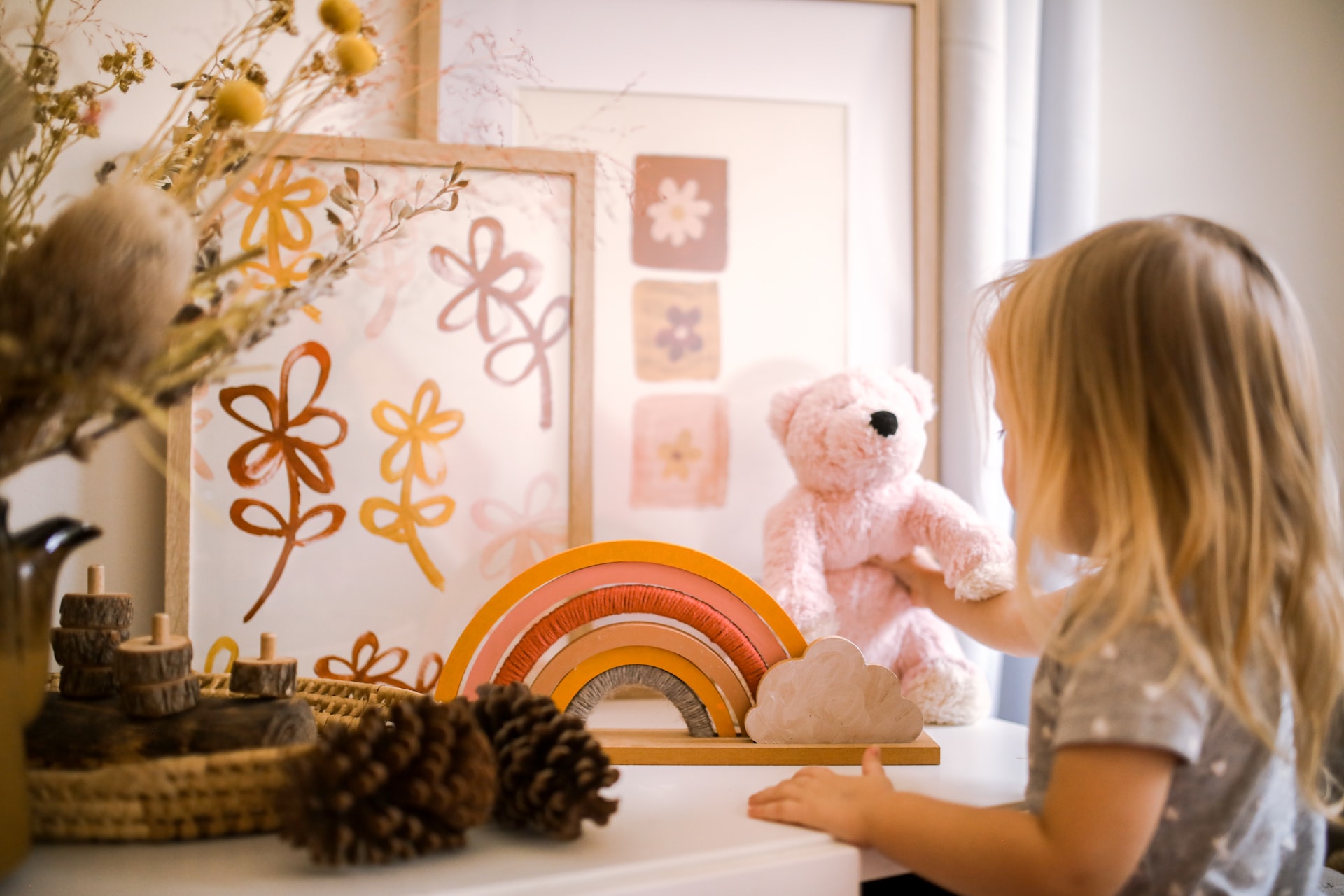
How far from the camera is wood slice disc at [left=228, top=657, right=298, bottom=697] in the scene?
64cm

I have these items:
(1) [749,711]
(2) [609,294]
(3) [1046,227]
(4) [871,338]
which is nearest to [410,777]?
(1) [749,711]

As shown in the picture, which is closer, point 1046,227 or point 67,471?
point 67,471

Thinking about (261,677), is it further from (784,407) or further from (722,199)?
(722,199)

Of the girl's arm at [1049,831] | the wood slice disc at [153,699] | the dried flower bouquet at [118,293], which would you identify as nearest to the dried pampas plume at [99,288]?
the dried flower bouquet at [118,293]

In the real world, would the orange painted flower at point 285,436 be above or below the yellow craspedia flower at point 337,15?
below

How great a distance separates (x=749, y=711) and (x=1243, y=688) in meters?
0.37

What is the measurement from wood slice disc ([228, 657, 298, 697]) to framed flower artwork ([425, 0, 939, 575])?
0.40 meters

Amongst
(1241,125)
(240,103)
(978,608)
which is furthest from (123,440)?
(1241,125)

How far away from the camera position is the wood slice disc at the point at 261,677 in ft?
2.11

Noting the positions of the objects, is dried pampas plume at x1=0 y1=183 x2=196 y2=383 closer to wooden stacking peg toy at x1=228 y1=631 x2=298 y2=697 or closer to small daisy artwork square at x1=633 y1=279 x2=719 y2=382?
wooden stacking peg toy at x1=228 y1=631 x2=298 y2=697

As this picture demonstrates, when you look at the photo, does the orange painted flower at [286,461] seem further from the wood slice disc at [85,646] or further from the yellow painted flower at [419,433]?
the wood slice disc at [85,646]

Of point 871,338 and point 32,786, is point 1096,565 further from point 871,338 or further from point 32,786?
point 32,786

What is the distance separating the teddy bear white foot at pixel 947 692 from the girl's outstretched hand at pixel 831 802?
10.4 inches

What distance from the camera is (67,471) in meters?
0.89
